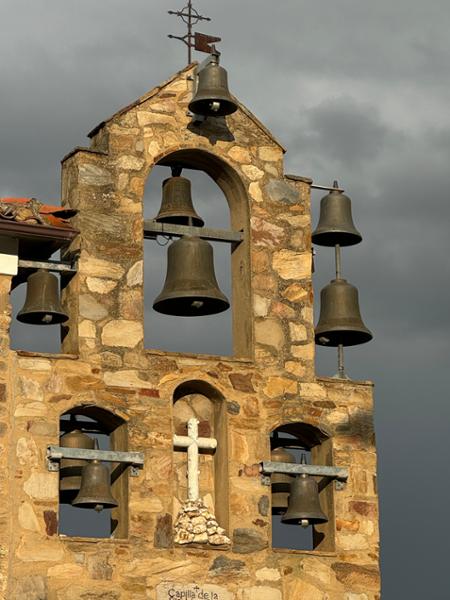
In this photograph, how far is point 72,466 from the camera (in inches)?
1088

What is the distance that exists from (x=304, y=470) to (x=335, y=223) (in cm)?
342

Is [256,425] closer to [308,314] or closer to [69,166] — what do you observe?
[308,314]

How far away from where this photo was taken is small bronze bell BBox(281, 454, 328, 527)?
27969mm

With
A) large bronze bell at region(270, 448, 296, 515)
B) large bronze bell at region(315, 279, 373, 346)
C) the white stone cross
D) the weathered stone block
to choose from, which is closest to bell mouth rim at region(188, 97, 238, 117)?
large bronze bell at region(315, 279, 373, 346)

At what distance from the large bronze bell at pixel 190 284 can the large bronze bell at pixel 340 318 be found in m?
1.65

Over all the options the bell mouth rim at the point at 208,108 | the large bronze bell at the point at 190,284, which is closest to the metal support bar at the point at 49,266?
the large bronze bell at the point at 190,284

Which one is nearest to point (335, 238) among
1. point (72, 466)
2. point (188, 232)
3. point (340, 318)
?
point (340, 318)

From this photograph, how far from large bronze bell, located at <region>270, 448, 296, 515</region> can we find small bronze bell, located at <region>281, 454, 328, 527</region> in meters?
0.36

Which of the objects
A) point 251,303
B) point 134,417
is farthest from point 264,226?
point 134,417

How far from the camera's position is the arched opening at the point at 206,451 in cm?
2789

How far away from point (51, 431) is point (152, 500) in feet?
4.80

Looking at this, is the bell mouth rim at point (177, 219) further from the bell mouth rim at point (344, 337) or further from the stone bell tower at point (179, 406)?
the bell mouth rim at point (344, 337)

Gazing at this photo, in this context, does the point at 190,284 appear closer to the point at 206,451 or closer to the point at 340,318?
the point at 206,451

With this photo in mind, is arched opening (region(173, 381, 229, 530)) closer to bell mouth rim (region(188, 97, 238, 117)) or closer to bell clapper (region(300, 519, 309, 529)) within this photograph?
bell clapper (region(300, 519, 309, 529))
